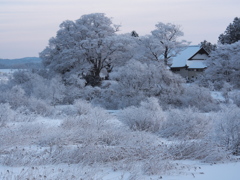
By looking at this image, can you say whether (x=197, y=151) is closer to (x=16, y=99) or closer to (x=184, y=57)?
(x=16, y=99)

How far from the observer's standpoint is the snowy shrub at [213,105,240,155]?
854 cm

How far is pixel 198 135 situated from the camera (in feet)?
34.0

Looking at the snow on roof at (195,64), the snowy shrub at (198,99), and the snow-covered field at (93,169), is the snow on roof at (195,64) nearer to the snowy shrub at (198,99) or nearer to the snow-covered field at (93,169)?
the snowy shrub at (198,99)

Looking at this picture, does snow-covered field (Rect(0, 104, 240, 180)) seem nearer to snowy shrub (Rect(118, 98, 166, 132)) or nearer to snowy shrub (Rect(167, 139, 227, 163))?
snowy shrub (Rect(167, 139, 227, 163))

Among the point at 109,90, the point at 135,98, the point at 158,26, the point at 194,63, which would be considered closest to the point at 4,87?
the point at 109,90

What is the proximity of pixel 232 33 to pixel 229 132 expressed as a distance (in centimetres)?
3555

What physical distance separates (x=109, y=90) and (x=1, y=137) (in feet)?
64.8

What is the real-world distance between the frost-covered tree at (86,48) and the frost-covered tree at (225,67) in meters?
9.41

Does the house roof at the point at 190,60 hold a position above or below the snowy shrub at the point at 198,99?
above

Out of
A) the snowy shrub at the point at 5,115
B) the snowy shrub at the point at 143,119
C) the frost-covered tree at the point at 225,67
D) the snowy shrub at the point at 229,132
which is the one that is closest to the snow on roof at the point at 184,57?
the frost-covered tree at the point at 225,67

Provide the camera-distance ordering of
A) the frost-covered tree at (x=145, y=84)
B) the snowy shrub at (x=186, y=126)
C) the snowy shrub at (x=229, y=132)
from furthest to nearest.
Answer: the frost-covered tree at (x=145, y=84)
the snowy shrub at (x=186, y=126)
the snowy shrub at (x=229, y=132)

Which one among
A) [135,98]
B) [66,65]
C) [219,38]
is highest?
[219,38]

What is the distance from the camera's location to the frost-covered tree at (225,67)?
101ft

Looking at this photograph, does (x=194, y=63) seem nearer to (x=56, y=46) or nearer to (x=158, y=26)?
(x=158, y=26)
